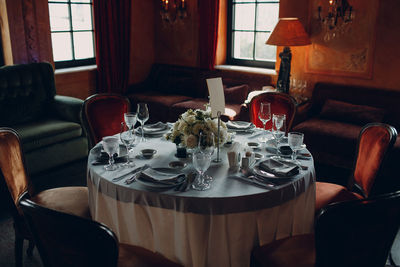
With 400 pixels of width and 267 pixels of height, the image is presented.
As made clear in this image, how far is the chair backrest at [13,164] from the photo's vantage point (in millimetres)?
2002

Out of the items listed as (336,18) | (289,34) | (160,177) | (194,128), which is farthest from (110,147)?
(336,18)

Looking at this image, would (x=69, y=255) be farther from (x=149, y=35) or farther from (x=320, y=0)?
(x=149, y=35)

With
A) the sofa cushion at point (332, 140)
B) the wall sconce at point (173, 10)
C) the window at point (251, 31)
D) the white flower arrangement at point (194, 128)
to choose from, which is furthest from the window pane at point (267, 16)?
the white flower arrangement at point (194, 128)

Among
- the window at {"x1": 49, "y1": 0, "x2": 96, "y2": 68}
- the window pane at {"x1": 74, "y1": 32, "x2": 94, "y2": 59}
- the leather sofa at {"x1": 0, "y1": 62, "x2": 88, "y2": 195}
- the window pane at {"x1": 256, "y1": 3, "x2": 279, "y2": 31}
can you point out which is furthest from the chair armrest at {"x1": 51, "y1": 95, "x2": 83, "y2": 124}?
the window pane at {"x1": 256, "y1": 3, "x2": 279, "y2": 31}

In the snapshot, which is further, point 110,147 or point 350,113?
point 350,113

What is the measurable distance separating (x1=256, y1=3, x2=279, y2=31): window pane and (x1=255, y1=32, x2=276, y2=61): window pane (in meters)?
0.09

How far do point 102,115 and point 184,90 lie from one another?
7.59 feet

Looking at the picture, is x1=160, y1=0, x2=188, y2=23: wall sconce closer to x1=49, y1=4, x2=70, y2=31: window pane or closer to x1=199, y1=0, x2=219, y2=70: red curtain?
x1=199, y1=0, x2=219, y2=70: red curtain

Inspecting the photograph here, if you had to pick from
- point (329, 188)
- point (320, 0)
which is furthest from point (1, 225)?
point (320, 0)

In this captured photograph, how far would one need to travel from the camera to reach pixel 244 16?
5.13m

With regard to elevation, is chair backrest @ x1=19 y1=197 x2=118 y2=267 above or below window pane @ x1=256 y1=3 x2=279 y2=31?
below

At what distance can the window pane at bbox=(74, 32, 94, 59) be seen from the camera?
198 inches

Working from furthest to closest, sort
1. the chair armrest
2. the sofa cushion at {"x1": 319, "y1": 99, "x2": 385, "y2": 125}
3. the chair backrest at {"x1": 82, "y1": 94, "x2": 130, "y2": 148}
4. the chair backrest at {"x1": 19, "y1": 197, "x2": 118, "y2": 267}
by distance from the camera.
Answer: the chair armrest
the sofa cushion at {"x1": 319, "y1": 99, "x2": 385, "y2": 125}
the chair backrest at {"x1": 82, "y1": 94, "x2": 130, "y2": 148}
the chair backrest at {"x1": 19, "y1": 197, "x2": 118, "y2": 267}

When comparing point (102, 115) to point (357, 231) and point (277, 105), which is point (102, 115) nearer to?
point (277, 105)
